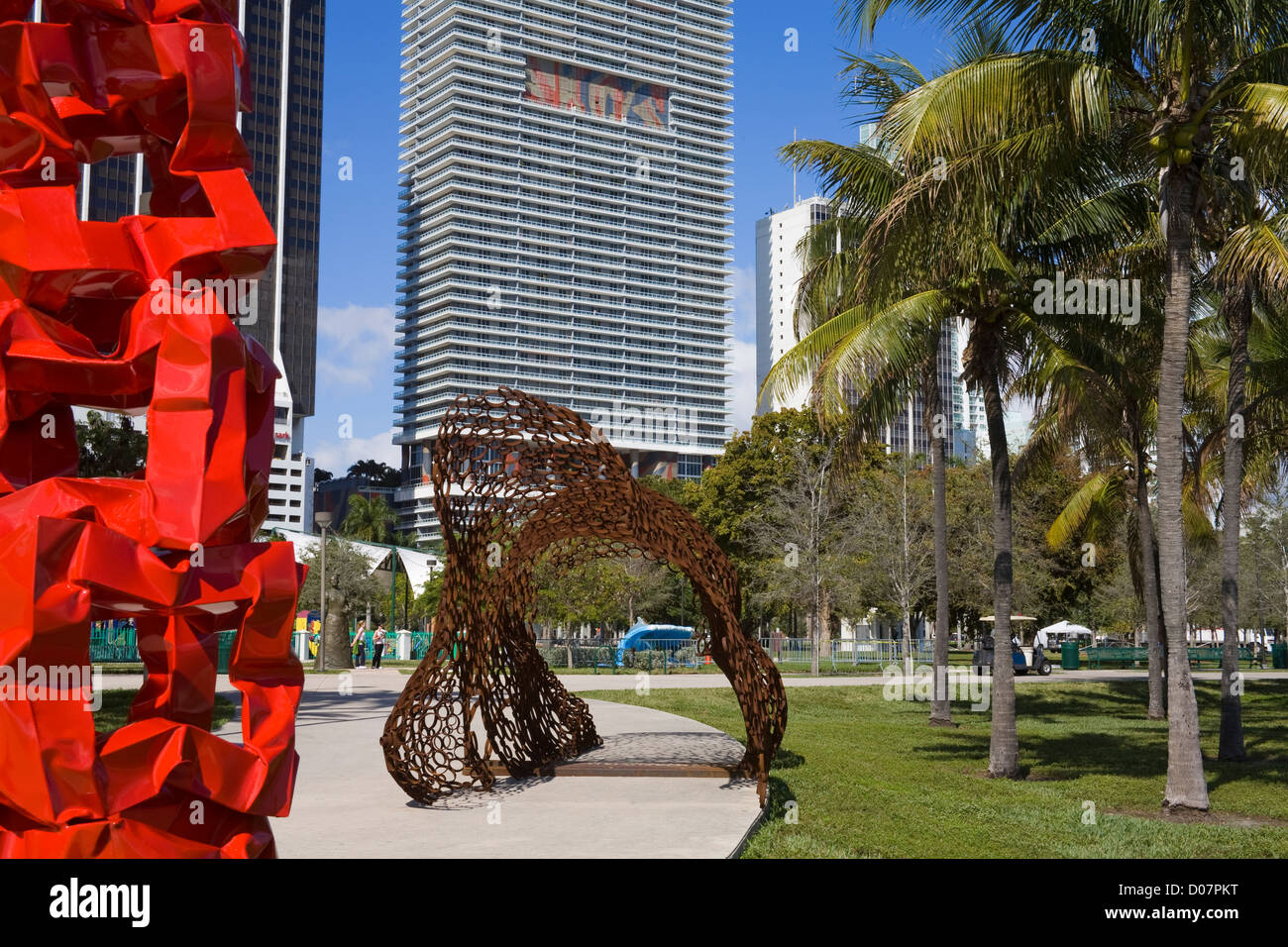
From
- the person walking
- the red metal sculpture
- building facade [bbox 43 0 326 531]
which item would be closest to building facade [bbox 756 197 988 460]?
building facade [bbox 43 0 326 531]

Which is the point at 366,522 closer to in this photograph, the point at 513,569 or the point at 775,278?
the point at 513,569

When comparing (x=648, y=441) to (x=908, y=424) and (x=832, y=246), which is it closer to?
(x=908, y=424)

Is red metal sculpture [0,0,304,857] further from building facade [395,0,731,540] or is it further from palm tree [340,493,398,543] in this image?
building facade [395,0,731,540]

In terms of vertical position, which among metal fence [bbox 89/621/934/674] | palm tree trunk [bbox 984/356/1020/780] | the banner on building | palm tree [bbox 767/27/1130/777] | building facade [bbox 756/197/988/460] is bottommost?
metal fence [bbox 89/621/934/674]

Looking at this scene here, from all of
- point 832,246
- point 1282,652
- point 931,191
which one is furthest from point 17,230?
point 1282,652

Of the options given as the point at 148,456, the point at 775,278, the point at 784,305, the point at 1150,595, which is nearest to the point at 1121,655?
the point at 1150,595

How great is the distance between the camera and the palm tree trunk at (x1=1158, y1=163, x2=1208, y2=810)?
35.5ft

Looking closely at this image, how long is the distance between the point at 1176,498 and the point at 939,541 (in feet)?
24.7

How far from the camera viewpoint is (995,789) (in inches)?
481

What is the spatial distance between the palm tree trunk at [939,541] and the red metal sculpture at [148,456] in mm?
14252

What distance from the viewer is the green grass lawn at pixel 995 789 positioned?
896 centimetres

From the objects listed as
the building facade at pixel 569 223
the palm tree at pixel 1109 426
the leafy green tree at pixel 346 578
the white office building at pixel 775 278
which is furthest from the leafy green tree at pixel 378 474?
the palm tree at pixel 1109 426

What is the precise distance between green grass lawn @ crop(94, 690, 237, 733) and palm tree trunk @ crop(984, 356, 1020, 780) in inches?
381

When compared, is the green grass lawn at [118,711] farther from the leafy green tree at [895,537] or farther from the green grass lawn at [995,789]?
the leafy green tree at [895,537]
